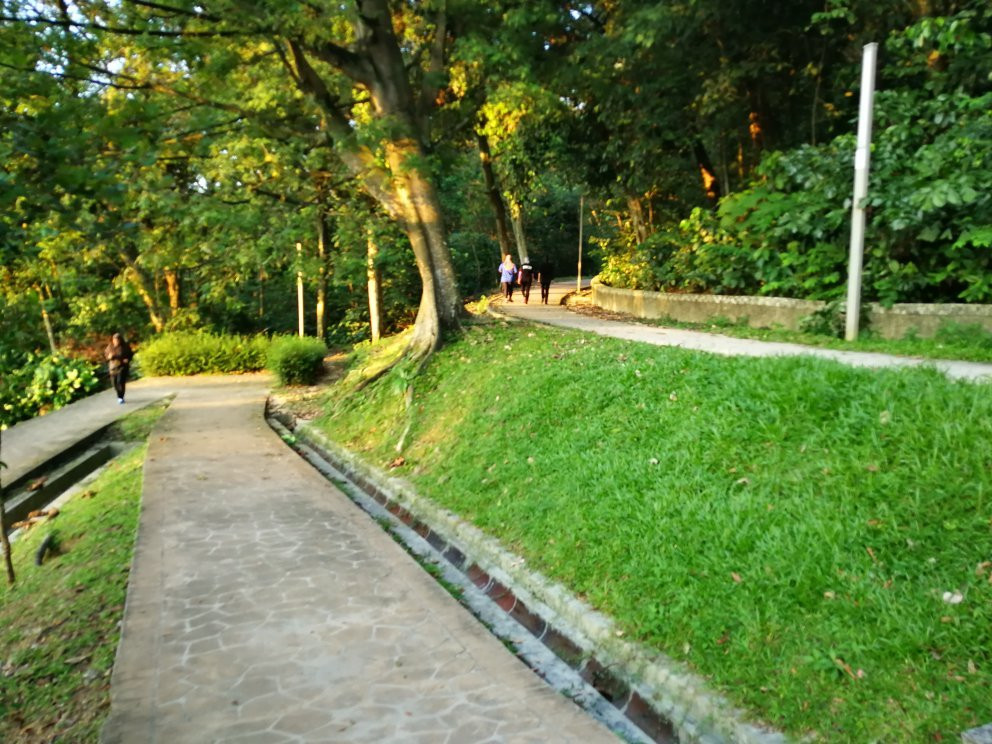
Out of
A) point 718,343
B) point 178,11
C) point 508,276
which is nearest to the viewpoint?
point 178,11

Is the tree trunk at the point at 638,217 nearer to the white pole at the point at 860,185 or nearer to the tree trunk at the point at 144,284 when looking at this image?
the white pole at the point at 860,185

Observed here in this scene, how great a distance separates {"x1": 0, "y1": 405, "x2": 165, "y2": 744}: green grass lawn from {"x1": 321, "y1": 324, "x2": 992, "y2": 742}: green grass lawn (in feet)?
9.67

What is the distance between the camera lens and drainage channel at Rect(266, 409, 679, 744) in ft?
13.3

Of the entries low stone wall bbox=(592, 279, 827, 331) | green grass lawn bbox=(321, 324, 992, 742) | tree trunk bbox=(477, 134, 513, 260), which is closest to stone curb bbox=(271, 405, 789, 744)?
green grass lawn bbox=(321, 324, 992, 742)

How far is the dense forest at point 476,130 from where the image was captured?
22.6 feet

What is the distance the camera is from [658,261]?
16.6m

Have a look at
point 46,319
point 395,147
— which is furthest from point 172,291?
point 395,147

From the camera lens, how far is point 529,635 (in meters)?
5.11

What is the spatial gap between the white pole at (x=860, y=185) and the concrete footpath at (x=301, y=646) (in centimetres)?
663

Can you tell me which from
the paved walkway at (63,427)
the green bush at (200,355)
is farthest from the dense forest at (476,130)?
the paved walkway at (63,427)

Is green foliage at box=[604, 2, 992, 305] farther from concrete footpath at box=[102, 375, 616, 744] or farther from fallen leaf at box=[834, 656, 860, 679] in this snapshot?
concrete footpath at box=[102, 375, 616, 744]

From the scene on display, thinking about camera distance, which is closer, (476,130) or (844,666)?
(844,666)

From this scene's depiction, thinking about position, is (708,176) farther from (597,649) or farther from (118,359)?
(597,649)

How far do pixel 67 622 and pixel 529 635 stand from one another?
3.39 m
